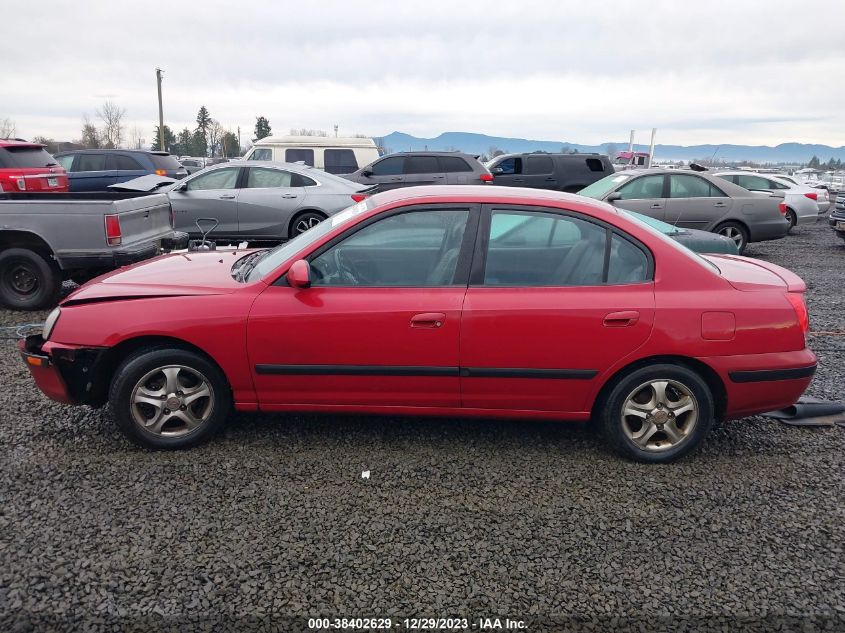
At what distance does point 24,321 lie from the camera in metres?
6.41

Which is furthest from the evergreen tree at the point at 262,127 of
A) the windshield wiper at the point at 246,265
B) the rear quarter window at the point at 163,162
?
the windshield wiper at the point at 246,265

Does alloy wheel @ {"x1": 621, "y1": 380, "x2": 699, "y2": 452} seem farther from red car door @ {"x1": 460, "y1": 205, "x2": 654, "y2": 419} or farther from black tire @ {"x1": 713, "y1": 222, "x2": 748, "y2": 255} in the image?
black tire @ {"x1": 713, "y1": 222, "x2": 748, "y2": 255}

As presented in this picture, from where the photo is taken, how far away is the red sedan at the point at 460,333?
349cm

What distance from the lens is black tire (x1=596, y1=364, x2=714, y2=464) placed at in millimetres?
3525

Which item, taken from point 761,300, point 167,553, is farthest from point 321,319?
point 761,300

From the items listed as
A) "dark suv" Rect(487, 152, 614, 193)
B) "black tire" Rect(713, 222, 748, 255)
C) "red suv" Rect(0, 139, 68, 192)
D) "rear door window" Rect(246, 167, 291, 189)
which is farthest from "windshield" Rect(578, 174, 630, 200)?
"red suv" Rect(0, 139, 68, 192)

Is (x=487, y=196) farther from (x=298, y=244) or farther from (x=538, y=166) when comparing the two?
(x=538, y=166)

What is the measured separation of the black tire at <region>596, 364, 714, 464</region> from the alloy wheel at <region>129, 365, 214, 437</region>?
2324 millimetres

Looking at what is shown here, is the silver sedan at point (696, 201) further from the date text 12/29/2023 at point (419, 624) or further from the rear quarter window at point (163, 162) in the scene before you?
the rear quarter window at point (163, 162)

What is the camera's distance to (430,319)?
11.4 feet

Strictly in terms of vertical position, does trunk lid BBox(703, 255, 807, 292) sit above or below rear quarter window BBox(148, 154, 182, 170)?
below

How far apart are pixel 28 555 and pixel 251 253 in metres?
2.48

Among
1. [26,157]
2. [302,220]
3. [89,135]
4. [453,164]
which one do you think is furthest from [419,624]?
[89,135]

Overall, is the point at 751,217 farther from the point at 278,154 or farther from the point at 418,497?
the point at 278,154
